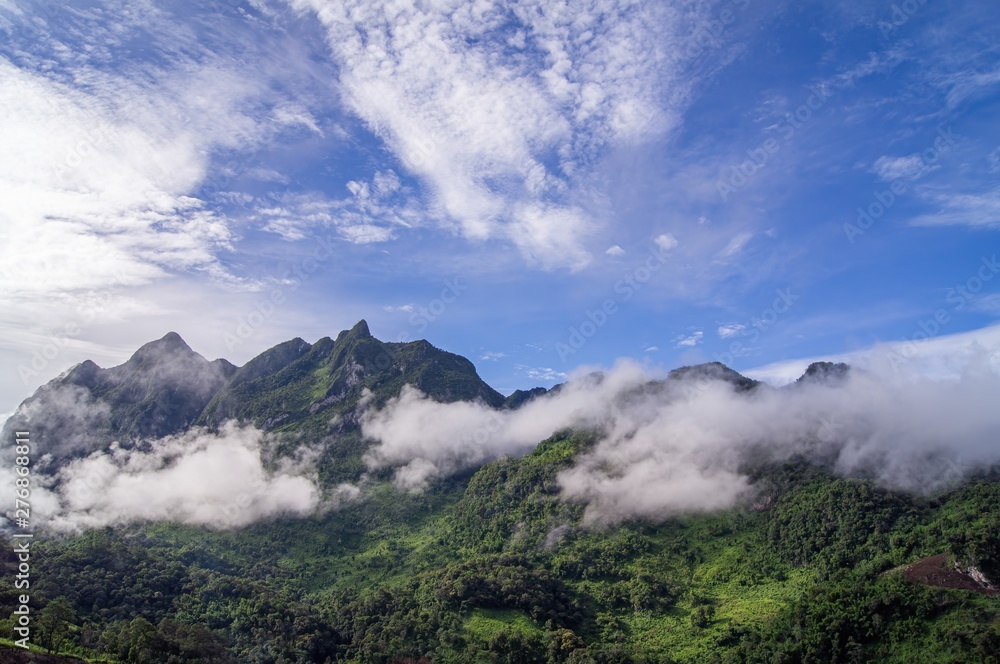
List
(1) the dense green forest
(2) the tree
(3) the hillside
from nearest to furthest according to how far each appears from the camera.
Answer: (2) the tree, (1) the dense green forest, (3) the hillside

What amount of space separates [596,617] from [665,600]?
17.1 m

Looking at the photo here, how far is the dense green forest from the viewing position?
97188 mm

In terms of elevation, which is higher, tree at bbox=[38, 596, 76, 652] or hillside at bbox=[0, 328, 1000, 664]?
tree at bbox=[38, 596, 76, 652]

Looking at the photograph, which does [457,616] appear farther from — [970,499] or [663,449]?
[970,499]

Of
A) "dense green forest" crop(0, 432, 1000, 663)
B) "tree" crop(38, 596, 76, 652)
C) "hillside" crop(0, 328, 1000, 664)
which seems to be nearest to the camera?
"tree" crop(38, 596, 76, 652)

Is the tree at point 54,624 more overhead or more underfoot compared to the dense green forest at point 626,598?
more overhead

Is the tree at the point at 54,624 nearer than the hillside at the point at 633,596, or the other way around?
the tree at the point at 54,624

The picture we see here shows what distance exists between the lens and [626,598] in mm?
140375

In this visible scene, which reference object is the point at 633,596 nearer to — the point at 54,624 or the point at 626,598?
the point at 626,598

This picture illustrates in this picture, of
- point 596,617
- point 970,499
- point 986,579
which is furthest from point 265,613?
point 970,499

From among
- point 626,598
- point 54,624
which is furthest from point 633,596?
point 54,624

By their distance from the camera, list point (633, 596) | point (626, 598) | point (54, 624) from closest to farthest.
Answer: point (54, 624)
point (633, 596)
point (626, 598)

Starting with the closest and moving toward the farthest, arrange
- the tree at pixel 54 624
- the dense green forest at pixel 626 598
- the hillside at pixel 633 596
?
1. the tree at pixel 54 624
2. the dense green forest at pixel 626 598
3. the hillside at pixel 633 596

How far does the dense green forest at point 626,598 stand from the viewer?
97.2m
